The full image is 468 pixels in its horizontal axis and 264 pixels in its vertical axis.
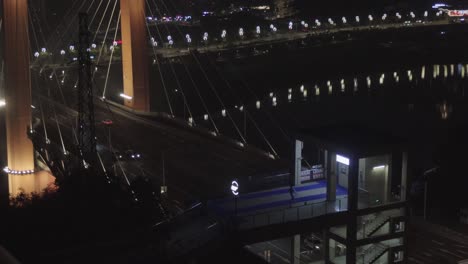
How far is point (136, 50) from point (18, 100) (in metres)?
4.27

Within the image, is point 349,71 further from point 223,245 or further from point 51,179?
point 223,245

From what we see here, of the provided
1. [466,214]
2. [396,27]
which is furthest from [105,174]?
[396,27]

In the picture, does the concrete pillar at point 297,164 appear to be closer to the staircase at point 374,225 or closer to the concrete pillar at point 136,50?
the staircase at point 374,225

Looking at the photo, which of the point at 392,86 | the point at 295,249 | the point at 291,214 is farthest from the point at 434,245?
the point at 392,86

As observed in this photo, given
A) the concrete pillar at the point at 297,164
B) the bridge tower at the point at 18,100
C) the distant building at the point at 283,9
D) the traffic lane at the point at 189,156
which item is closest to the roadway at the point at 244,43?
the distant building at the point at 283,9

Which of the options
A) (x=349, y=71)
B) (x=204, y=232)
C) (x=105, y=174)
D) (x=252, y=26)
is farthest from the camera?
(x=252, y=26)

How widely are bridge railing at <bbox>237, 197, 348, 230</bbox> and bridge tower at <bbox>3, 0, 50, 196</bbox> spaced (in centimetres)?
663

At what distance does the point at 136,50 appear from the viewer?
1745 cm

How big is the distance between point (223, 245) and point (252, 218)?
61 centimetres

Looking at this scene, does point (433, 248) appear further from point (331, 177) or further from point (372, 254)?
point (331, 177)

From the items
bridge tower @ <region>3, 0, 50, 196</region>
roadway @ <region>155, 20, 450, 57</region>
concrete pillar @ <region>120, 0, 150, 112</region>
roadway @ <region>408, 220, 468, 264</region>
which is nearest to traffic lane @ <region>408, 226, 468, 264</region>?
roadway @ <region>408, 220, 468, 264</region>

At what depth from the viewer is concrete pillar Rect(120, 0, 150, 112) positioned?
675 inches

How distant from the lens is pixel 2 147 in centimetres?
1530

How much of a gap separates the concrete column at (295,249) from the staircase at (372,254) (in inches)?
33.3
